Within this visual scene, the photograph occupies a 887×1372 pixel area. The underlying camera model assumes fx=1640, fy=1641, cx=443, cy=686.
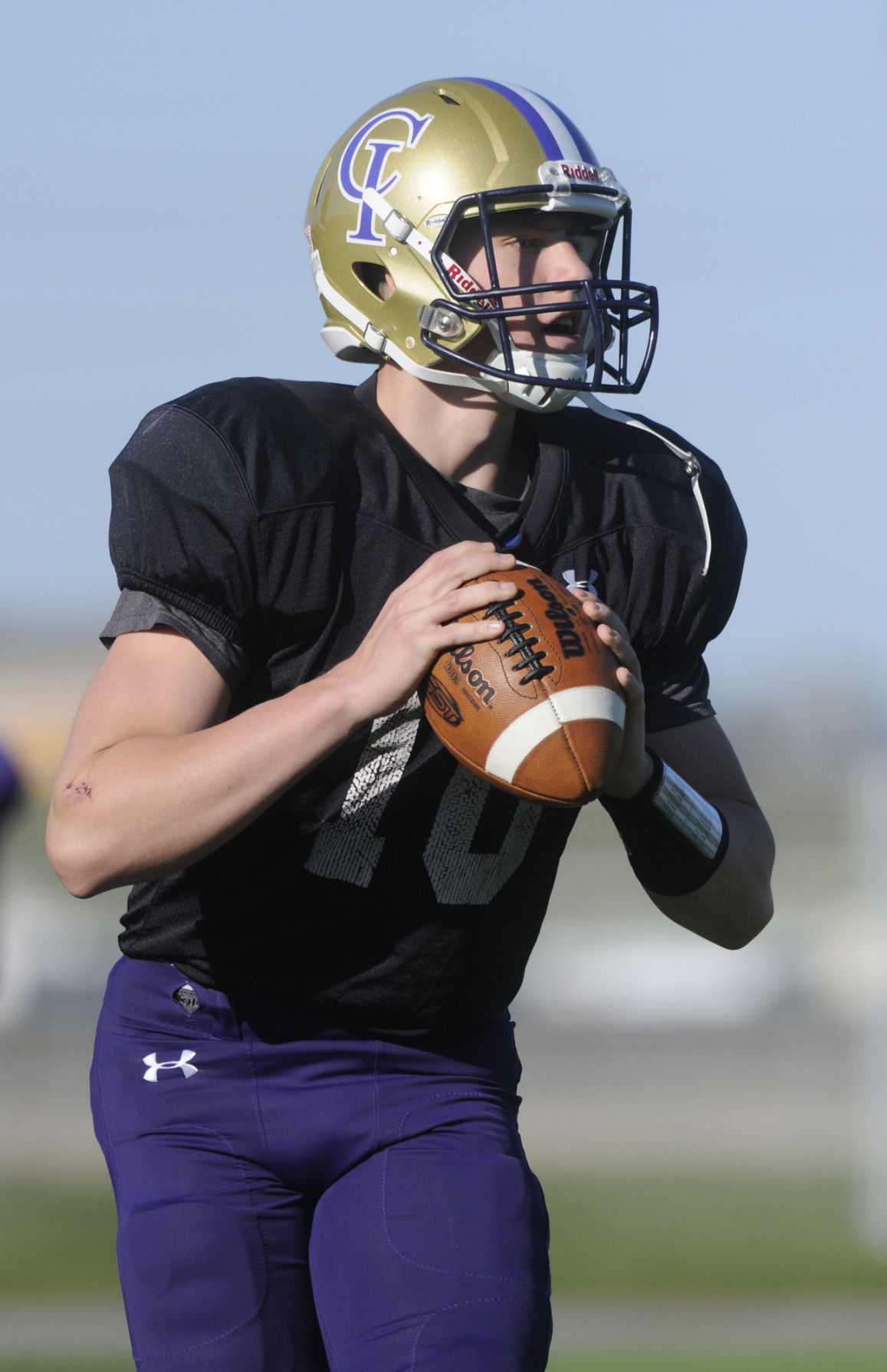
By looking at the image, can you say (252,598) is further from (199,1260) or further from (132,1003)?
(199,1260)

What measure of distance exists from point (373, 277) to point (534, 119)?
1.15ft

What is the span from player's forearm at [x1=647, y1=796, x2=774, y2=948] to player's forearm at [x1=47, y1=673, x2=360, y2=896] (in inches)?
32.5

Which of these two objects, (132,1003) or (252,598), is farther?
(132,1003)

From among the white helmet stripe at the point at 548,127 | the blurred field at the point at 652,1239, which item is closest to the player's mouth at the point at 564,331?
the white helmet stripe at the point at 548,127

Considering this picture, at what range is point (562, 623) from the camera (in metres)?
2.17

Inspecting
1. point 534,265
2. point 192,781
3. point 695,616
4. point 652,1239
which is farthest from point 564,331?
point 652,1239

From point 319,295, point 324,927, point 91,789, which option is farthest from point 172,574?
point 319,295

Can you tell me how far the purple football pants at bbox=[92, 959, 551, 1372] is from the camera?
212 cm

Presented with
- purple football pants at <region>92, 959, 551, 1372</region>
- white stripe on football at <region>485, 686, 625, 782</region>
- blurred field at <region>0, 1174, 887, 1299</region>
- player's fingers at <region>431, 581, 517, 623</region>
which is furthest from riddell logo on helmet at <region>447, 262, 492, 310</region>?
blurred field at <region>0, 1174, 887, 1299</region>

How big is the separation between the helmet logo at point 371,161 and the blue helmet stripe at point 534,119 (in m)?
0.13

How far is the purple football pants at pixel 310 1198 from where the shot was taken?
2.12m

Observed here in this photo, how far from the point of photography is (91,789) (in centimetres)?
211

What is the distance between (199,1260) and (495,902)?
653 millimetres

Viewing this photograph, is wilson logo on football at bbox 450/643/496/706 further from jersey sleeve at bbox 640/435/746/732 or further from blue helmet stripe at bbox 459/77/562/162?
blue helmet stripe at bbox 459/77/562/162
